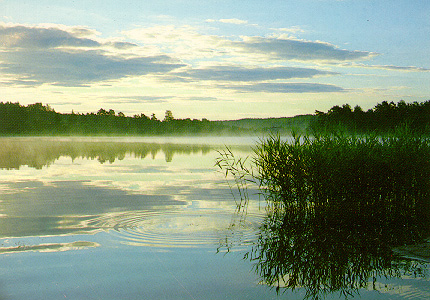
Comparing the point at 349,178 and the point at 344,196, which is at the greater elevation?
the point at 349,178

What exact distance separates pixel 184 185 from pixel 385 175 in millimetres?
8030

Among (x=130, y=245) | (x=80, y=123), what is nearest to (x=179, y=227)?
(x=130, y=245)

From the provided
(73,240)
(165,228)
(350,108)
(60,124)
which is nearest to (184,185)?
(165,228)

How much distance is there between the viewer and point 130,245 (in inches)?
341

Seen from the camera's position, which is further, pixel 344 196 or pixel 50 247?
pixel 344 196

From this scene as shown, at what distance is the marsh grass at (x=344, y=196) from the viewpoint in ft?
29.9

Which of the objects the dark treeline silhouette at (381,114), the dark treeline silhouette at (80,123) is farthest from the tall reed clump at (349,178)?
the dark treeline silhouette at (80,123)

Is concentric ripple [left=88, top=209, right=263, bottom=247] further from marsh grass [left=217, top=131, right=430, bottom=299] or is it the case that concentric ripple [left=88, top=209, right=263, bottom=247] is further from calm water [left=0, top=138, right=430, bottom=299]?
marsh grass [left=217, top=131, right=430, bottom=299]

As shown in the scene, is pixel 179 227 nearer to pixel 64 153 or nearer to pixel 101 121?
pixel 64 153

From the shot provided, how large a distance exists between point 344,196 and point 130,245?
5320 millimetres

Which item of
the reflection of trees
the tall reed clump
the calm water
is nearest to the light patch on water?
the calm water

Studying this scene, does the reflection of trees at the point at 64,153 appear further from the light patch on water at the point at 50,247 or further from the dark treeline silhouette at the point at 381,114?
the dark treeline silhouette at the point at 381,114

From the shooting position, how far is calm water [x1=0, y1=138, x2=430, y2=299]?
21.3ft

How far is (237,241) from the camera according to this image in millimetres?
9234
